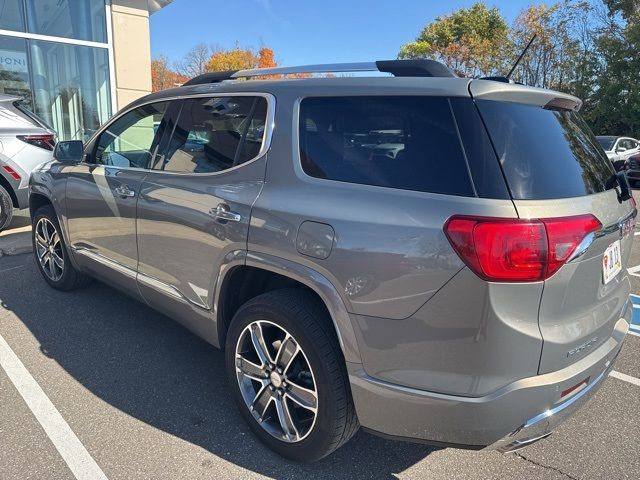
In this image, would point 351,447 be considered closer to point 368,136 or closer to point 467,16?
point 368,136

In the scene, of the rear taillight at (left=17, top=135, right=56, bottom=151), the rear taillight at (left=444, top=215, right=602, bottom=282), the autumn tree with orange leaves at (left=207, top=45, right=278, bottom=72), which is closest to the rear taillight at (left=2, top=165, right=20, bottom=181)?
the rear taillight at (left=17, top=135, right=56, bottom=151)

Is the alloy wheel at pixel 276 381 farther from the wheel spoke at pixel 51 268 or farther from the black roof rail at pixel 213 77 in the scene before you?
the wheel spoke at pixel 51 268

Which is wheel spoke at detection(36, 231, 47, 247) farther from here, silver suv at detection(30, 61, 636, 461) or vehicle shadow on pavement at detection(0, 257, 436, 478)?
silver suv at detection(30, 61, 636, 461)

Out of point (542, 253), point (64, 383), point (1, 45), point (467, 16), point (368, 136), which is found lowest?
point (64, 383)

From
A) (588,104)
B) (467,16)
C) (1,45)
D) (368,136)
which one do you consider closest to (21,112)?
(1,45)

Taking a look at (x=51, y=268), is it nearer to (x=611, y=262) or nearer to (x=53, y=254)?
(x=53, y=254)

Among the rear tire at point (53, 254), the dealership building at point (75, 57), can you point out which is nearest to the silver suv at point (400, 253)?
the rear tire at point (53, 254)

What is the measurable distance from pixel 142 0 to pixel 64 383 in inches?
435

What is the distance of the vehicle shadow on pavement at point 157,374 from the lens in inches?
97.3

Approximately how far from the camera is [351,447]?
2.57 m

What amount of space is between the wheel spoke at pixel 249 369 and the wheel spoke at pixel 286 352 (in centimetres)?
15

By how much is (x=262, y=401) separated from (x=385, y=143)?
56.6 inches

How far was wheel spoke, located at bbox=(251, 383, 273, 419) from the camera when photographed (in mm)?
2523

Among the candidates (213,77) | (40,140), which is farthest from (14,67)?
(213,77)
